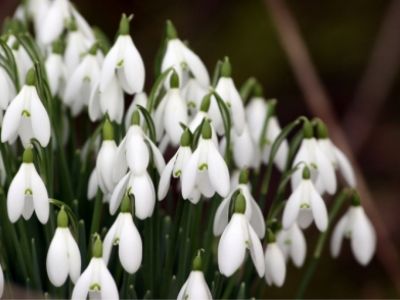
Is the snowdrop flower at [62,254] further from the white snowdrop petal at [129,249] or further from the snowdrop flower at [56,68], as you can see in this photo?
the snowdrop flower at [56,68]

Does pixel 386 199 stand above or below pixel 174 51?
below

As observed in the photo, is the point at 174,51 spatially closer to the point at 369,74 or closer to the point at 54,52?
the point at 54,52

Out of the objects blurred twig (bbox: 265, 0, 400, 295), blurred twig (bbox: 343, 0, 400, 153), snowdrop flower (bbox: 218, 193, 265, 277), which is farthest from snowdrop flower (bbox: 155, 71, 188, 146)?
blurred twig (bbox: 343, 0, 400, 153)

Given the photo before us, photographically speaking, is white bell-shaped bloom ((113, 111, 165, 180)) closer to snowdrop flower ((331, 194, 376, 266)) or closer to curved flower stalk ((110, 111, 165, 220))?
curved flower stalk ((110, 111, 165, 220))

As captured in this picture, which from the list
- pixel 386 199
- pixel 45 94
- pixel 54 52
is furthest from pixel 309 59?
pixel 45 94

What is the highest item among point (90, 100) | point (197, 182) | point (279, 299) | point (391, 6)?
point (391, 6)

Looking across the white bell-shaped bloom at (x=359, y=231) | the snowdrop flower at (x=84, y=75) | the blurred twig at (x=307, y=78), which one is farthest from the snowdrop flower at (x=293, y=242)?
the blurred twig at (x=307, y=78)

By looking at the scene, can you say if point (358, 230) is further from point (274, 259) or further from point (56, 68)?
point (56, 68)
